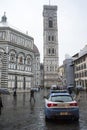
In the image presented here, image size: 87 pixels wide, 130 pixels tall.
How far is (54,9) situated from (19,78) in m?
60.3

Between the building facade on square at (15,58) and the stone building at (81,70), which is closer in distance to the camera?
the building facade on square at (15,58)

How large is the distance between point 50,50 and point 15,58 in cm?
4588

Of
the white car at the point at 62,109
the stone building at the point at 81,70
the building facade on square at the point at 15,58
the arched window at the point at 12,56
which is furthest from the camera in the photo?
the stone building at the point at 81,70

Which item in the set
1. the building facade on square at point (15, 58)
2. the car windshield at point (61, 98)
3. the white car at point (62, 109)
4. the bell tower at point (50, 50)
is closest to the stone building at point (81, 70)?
the building facade on square at point (15, 58)

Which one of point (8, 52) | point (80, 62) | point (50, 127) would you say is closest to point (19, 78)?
point (8, 52)

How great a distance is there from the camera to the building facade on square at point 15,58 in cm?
6222

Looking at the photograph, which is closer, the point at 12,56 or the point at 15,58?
the point at 12,56

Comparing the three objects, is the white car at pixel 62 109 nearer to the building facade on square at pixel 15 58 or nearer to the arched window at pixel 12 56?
the building facade on square at pixel 15 58

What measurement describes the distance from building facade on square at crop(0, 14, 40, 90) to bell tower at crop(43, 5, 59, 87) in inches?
1371

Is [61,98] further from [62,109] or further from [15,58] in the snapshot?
[15,58]

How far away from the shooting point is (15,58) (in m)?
66.1

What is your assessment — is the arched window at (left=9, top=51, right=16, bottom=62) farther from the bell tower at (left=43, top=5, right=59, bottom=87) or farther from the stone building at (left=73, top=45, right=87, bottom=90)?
the bell tower at (left=43, top=5, right=59, bottom=87)

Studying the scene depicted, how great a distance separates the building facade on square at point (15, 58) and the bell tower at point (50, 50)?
3482cm

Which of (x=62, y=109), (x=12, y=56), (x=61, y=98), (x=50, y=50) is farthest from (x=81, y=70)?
(x=62, y=109)
